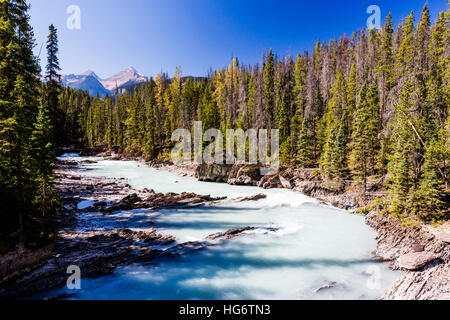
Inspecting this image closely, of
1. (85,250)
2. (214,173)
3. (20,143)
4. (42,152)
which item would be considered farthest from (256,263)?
(214,173)

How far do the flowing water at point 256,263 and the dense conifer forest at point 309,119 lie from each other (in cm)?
483

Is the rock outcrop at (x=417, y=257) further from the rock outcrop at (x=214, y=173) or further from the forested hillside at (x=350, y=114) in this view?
the rock outcrop at (x=214, y=173)

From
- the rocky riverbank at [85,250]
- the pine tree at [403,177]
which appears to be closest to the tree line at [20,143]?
the rocky riverbank at [85,250]

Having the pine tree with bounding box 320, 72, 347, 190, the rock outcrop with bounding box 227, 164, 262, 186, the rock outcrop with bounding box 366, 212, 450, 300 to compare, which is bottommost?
the rock outcrop with bounding box 366, 212, 450, 300

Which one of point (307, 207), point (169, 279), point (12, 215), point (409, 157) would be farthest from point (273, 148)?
point (12, 215)

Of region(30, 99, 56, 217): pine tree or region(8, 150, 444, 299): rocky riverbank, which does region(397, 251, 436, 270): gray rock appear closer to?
region(8, 150, 444, 299): rocky riverbank

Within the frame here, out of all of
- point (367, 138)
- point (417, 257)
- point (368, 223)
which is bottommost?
point (368, 223)

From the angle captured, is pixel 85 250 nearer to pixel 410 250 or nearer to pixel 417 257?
pixel 417 257

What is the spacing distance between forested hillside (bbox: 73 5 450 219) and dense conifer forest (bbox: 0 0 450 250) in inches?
5.8

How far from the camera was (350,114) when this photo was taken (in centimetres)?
3772

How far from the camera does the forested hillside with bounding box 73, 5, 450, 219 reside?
43.1 ft

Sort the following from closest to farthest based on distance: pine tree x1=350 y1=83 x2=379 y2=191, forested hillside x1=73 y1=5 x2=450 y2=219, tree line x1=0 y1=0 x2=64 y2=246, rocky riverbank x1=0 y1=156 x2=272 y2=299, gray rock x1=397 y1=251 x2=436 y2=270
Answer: rocky riverbank x1=0 y1=156 x2=272 y2=299 → gray rock x1=397 y1=251 x2=436 y2=270 → tree line x1=0 y1=0 x2=64 y2=246 → forested hillside x1=73 y1=5 x2=450 y2=219 → pine tree x1=350 y1=83 x2=379 y2=191

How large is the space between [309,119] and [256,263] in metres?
35.1

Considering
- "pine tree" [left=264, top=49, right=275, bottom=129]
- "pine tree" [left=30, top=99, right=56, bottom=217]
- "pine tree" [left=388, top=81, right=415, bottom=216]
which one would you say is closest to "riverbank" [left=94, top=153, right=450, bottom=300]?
"pine tree" [left=388, top=81, right=415, bottom=216]
